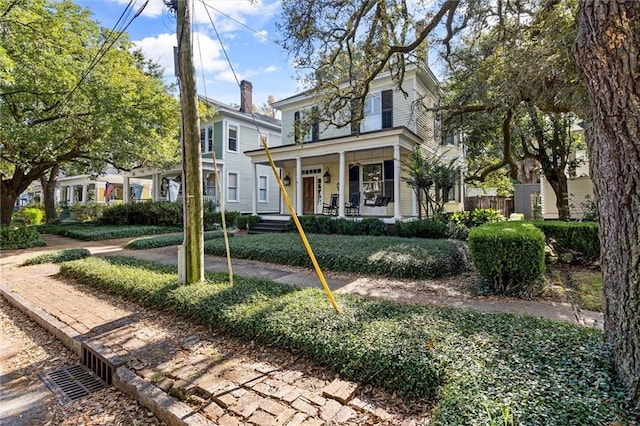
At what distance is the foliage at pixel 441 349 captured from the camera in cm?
180

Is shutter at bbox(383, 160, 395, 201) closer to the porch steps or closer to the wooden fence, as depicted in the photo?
the porch steps

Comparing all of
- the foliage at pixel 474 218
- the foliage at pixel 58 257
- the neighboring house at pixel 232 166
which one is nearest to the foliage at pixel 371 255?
the foliage at pixel 474 218

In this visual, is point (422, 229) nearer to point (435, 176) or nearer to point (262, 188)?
point (435, 176)

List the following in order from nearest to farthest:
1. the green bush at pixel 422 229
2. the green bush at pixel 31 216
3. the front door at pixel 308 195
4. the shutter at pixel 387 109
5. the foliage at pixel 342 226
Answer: the green bush at pixel 422 229, the foliage at pixel 342 226, the shutter at pixel 387 109, the front door at pixel 308 195, the green bush at pixel 31 216

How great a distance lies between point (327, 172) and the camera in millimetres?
15758

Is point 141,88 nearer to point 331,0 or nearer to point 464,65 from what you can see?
point 331,0

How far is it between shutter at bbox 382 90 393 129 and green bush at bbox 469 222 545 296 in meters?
9.48

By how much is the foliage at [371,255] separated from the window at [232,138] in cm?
1117

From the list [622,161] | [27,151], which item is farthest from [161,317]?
[27,151]

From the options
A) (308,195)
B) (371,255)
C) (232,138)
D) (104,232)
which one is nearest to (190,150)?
(371,255)

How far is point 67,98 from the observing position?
31.1 feet

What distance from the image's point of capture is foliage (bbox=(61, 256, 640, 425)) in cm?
180

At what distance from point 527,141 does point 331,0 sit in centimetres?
889

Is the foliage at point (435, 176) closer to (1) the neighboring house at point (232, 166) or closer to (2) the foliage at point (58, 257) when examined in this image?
(1) the neighboring house at point (232, 166)
